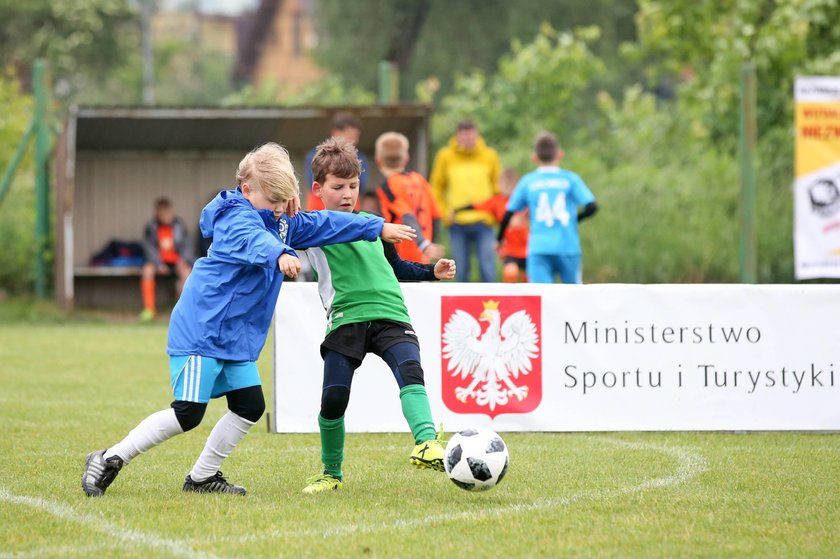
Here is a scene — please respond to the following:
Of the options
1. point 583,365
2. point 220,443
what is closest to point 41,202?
point 583,365

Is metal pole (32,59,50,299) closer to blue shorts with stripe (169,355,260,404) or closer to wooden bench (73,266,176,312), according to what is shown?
wooden bench (73,266,176,312)

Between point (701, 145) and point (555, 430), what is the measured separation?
12.9 m

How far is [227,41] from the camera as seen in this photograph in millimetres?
103500

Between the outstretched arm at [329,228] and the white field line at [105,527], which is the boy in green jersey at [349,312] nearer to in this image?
the outstretched arm at [329,228]

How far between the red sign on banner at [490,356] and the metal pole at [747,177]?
6486 mm

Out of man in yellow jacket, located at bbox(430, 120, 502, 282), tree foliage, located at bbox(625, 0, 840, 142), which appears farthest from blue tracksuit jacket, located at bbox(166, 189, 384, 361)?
tree foliage, located at bbox(625, 0, 840, 142)

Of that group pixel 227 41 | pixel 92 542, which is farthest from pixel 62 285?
pixel 227 41

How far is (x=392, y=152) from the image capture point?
9914mm

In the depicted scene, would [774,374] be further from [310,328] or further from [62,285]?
[62,285]

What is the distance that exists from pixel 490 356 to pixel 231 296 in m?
2.47

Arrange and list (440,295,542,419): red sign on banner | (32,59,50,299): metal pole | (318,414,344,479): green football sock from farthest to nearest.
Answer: (32,59,50,299): metal pole, (440,295,542,419): red sign on banner, (318,414,344,479): green football sock

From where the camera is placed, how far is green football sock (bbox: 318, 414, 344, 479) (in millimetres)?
5965

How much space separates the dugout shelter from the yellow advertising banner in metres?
5.54

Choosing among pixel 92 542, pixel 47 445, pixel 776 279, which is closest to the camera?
pixel 92 542
